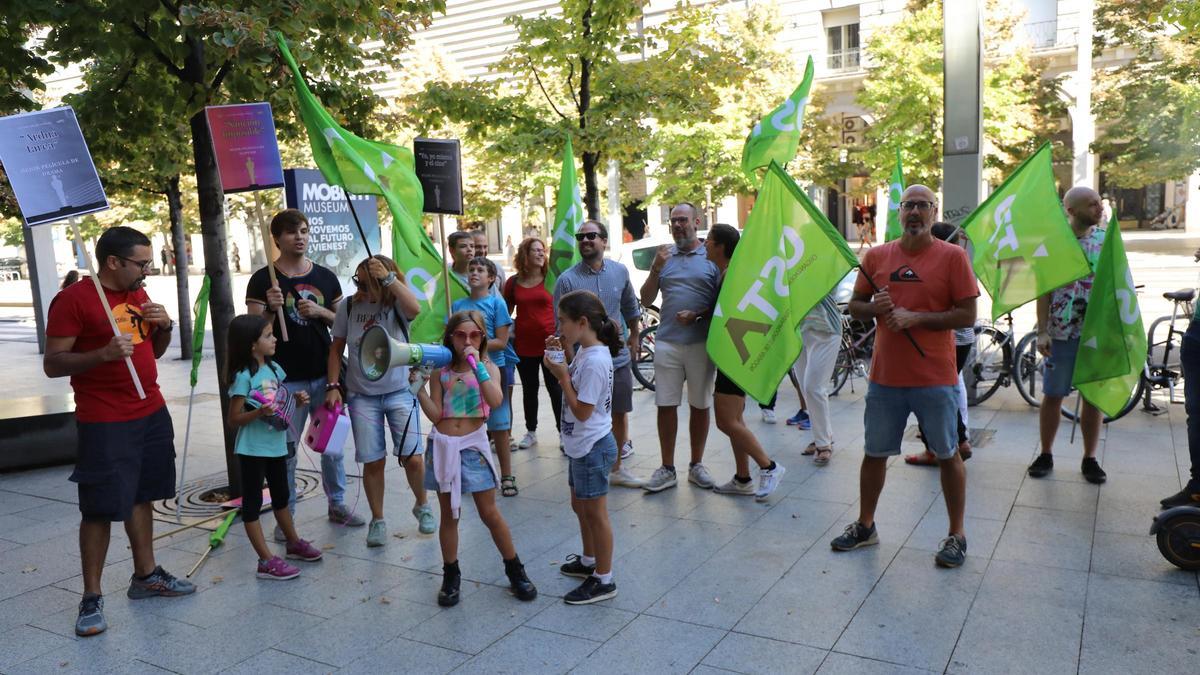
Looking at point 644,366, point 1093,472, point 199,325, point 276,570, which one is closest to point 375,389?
point 276,570

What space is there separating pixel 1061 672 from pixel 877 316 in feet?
6.09

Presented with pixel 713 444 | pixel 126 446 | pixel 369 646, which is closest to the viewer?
pixel 369 646

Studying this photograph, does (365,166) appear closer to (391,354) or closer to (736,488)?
(391,354)

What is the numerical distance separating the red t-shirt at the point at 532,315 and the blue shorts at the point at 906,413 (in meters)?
3.10

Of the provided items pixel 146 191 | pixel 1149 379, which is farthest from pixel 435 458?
pixel 146 191

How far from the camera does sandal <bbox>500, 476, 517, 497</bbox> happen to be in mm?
6471

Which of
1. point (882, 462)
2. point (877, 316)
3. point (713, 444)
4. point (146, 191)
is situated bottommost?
point (713, 444)

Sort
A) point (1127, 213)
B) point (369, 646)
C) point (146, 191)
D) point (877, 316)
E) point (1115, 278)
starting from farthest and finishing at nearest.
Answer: point (1127, 213)
point (146, 191)
point (1115, 278)
point (877, 316)
point (369, 646)

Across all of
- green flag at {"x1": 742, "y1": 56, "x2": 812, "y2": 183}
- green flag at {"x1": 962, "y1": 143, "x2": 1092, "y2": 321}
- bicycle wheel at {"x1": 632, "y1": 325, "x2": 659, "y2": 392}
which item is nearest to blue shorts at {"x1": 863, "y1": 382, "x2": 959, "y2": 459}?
green flag at {"x1": 962, "y1": 143, "x2": 1092, "y2": 321}

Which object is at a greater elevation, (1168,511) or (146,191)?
(146,191)

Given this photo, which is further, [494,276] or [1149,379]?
[1149,379]

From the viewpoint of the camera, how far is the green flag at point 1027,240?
5719 mm

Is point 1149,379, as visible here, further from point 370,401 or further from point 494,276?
point 370,401

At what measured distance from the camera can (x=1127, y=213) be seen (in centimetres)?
4272
